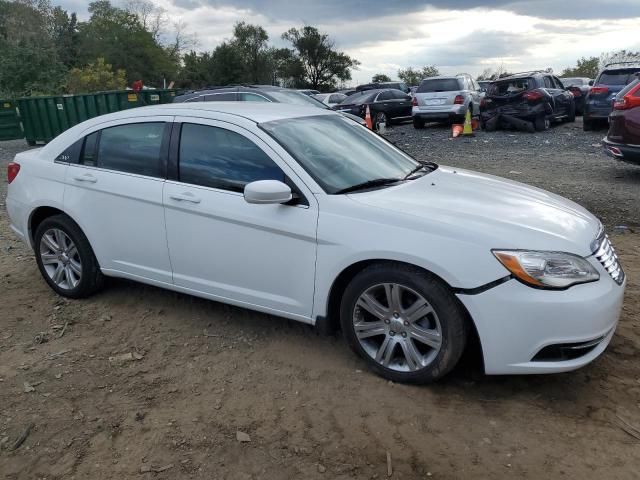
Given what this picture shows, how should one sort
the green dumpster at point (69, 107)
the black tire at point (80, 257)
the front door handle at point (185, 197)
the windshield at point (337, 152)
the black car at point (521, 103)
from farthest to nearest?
1. the green dumpster at point (69, 107)
2. the black car at point (521, 103)
3. the black tire at point (80, 257)
4. the front door handle at point (185, 197)
5. the windshield at point (337, 152)

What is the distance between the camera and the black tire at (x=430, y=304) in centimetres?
293

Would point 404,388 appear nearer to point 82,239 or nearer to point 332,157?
point 332,157

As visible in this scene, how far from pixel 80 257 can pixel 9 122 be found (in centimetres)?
1622

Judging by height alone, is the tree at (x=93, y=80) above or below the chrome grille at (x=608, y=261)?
below

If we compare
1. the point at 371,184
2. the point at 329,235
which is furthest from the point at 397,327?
the point at 371,184

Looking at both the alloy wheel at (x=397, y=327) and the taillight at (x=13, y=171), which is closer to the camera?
the alloy wheel at (x=397, y=327)

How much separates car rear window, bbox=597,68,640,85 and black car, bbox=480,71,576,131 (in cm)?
137

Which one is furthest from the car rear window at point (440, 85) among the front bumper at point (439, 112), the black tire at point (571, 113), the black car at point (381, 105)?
the black tire at point (571, 113)

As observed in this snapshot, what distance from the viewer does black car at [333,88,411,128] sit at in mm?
18516

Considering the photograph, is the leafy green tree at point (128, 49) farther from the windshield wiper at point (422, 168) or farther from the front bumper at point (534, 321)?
the front bumper at point (534, 321)

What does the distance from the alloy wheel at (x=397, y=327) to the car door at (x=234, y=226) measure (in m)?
0.37

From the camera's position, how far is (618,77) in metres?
13.9

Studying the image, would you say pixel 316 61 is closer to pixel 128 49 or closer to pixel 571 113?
pixel 128 49

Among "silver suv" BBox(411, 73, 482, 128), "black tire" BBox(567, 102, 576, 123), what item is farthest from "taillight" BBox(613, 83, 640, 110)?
"black tire" BBox(567, 102, 576, 123)
